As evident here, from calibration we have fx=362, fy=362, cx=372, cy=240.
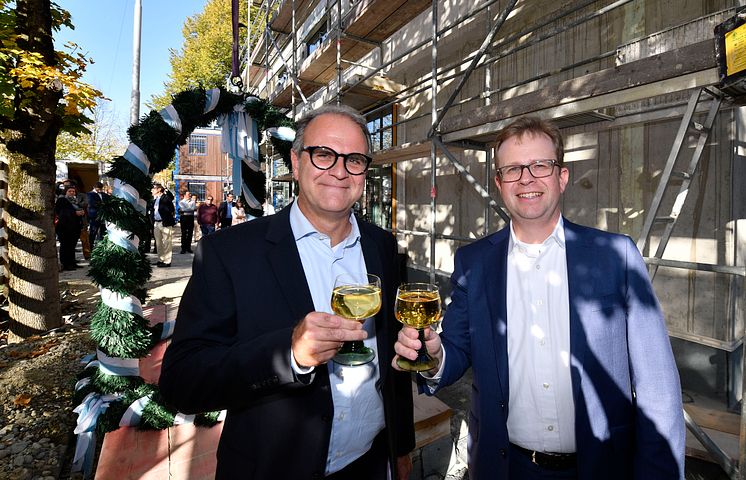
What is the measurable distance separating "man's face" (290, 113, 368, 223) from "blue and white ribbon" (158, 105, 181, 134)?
250cm

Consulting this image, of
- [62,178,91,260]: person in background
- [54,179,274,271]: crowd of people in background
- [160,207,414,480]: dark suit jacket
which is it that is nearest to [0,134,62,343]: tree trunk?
[54,179,274,271]: crowd of people in background

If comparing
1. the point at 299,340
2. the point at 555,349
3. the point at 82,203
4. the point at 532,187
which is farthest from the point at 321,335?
the point at 82,203

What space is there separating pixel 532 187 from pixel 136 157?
11.3 ft

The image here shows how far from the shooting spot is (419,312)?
4.76 ft

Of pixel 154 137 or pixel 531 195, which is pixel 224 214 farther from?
pixel 531 195

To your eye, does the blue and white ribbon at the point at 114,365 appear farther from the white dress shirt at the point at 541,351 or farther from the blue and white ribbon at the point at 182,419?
the white dress shirt at the point at 541,351

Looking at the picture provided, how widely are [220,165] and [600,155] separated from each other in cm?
3689

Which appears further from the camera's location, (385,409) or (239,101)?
(239,101)

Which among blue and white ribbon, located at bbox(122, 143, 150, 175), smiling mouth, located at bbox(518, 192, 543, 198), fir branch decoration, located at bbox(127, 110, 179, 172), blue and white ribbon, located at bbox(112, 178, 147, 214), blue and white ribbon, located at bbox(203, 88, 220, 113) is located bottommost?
smiling mouth, located at bbox(518, 192, 543, 198)

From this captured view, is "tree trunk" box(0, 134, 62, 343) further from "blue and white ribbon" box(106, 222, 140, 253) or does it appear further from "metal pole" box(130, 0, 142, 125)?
"metal pole" box(130, 0, 142, 125)

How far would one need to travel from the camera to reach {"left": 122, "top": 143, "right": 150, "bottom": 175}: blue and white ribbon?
133 inches

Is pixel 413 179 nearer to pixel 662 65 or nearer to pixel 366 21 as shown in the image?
pixel 366 21

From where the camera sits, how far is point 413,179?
25.4ft

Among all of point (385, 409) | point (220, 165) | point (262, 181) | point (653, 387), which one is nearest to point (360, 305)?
point (385, 409)
